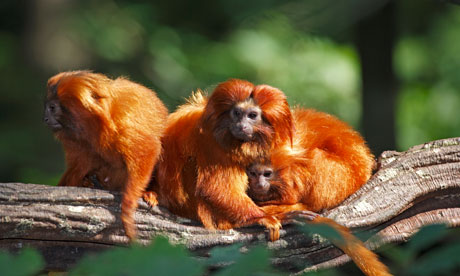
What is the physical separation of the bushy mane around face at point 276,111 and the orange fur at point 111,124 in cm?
75

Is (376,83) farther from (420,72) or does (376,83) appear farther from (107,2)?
(107,2)

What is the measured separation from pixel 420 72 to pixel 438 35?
72 centimetres

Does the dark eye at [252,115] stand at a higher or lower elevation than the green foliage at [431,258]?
higher

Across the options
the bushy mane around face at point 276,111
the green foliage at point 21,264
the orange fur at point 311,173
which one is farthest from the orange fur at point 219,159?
the green foliage at point 21,264

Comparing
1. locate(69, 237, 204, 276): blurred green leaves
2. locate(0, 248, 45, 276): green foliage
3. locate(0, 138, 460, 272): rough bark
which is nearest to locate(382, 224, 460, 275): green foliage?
locate(69, 237, 204, 276): blurred green leaves

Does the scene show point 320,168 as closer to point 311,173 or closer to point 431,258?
point 311,173

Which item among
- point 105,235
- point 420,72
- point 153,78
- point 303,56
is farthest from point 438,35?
point 105,235

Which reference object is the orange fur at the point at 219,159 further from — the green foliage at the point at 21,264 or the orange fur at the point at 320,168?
the green foliage at the point at 21,264

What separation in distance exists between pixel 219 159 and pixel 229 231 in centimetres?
52

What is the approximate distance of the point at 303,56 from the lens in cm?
1074

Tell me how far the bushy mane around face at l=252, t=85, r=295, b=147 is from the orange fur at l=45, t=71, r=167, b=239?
0.75 metres

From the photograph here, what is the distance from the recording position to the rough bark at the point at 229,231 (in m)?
4.30

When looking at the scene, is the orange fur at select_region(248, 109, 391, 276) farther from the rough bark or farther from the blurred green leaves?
the blurred green leaves

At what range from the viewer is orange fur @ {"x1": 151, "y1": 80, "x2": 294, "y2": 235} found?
4621 millimetres
